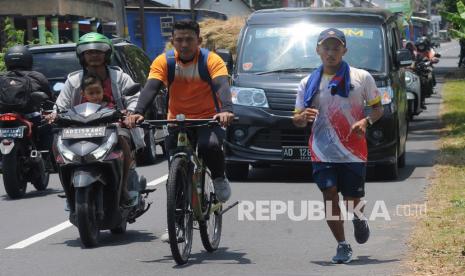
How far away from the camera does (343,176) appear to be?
876 cm

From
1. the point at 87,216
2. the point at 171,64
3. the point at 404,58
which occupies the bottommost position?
the point at 87,216

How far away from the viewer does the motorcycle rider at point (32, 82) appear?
14.0 meters

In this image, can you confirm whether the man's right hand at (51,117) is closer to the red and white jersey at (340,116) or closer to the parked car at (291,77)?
the red and white jersey at (340,116)

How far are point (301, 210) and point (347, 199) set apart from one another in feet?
10.2

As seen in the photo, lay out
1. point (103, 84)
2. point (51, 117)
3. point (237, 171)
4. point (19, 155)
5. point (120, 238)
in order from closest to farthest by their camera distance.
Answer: point (51, 117) < point (103, 84) < point (120, 238) < point (19, 155) < point (237, 171)

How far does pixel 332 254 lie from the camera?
9.21m

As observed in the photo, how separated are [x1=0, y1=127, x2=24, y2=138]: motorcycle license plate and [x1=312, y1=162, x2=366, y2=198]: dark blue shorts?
5.81m

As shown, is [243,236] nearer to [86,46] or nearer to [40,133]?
[86,46]

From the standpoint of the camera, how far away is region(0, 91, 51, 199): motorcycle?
13523 mm

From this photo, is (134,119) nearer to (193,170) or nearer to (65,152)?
(193,170)

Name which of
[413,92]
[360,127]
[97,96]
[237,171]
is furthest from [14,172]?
[413,92]

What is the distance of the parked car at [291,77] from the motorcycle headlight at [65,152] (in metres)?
5.03

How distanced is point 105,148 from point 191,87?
3.06 ft

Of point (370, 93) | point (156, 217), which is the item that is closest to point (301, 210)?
point (156, 217)
